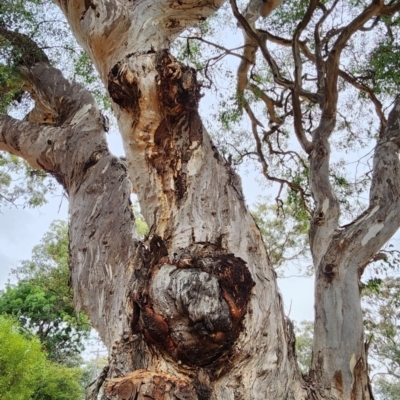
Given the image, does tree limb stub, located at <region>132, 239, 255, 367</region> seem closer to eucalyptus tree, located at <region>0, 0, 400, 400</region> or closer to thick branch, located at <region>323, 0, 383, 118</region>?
eucalyptus tree, located at <region>0, 0, 400, 400</region>

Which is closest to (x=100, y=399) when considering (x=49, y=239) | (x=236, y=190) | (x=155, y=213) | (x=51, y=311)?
(x=155, y=213)

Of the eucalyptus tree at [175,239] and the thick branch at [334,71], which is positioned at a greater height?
the thick branch at [334,71]

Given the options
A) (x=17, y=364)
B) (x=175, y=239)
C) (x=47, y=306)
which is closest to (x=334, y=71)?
(x=175, y=239)

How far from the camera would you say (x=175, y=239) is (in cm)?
159

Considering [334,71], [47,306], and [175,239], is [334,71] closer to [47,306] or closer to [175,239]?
[175,239]

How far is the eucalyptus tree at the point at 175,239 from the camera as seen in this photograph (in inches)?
50.4

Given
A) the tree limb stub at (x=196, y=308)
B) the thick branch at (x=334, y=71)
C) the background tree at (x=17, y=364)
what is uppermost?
the thick branch at (x=334, y=71)

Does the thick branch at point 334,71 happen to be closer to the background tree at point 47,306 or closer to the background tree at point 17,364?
the background tree at point 17,364

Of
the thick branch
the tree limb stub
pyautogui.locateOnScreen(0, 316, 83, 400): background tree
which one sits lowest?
the tree limb stub

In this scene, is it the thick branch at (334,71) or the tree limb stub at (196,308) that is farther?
the thick branch at (334,71)

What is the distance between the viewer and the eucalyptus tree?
1280 millimetres

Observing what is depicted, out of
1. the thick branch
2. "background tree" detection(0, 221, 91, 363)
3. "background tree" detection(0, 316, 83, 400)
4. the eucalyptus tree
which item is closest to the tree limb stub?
the eucalyptus tree

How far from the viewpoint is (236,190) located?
1796 mm

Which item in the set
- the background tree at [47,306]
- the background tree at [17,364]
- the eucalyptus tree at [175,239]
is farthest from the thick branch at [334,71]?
the background tree at [47,306]
